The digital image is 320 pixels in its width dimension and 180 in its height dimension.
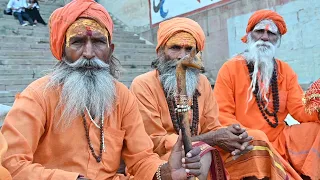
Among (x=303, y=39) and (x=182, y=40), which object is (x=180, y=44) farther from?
(x=303, y=39)

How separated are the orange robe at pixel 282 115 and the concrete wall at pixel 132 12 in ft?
28.8

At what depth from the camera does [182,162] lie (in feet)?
7.64

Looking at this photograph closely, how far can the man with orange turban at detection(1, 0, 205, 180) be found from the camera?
8.14 feet

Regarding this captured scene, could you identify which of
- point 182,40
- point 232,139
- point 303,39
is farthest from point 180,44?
point 303,39

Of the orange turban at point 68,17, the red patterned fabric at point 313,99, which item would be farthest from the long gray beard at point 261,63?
the orange turban at point 68,17

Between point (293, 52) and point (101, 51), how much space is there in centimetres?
669

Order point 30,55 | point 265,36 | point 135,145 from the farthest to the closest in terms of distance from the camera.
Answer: point 30,55 → point 265,36 → point 135,145

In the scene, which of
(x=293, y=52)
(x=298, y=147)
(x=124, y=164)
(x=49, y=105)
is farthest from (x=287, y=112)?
(x=293, y=52)

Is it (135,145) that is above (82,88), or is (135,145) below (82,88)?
below

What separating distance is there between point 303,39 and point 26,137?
720cm

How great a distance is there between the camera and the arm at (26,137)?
89.9 inches

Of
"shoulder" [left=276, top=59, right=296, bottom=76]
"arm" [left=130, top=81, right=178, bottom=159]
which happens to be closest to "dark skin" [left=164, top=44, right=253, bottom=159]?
"arm" [left=130, top=81, right=178, bottom=159]

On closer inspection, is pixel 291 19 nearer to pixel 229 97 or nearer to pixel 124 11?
pixel 229 97

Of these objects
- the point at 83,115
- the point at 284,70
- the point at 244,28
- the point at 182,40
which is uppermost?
the point at 244,28
